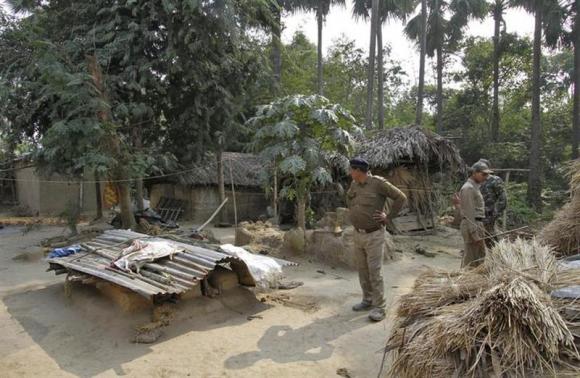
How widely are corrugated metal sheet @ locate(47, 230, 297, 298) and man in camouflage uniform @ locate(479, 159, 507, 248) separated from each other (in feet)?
9.12

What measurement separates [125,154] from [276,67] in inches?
384

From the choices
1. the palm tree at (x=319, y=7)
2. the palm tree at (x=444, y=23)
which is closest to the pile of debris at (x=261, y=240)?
the palm tree at (x=319, y=7)

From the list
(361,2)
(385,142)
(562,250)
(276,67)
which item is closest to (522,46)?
(361,2)

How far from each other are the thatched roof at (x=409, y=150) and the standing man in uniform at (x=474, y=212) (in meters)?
5.78

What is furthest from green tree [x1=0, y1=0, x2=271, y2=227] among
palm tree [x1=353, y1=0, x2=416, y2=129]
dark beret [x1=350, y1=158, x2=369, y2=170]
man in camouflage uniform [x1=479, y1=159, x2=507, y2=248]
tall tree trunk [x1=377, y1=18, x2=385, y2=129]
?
palm tree [x1=353, y1=0, x2=416, y2=129]

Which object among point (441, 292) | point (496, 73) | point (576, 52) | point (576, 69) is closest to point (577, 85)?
point (576, 69)

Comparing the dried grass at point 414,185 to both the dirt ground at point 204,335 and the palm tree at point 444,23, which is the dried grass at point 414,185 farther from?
the palm tree at point 444,23

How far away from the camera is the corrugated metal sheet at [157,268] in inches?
181

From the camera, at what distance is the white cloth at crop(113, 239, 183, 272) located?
16.8ft

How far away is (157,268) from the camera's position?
199 inches

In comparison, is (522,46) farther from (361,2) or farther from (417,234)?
(417,234)

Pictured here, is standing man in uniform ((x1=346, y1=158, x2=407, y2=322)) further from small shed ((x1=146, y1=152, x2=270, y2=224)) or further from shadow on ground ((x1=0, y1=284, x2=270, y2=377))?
small shed ((x1=146, y1=152, x2=270, y2=224))

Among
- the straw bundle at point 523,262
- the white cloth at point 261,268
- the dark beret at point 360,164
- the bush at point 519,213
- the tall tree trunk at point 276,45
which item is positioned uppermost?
the tall tree trunk at point 276,45

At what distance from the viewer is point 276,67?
1823 centimetres
